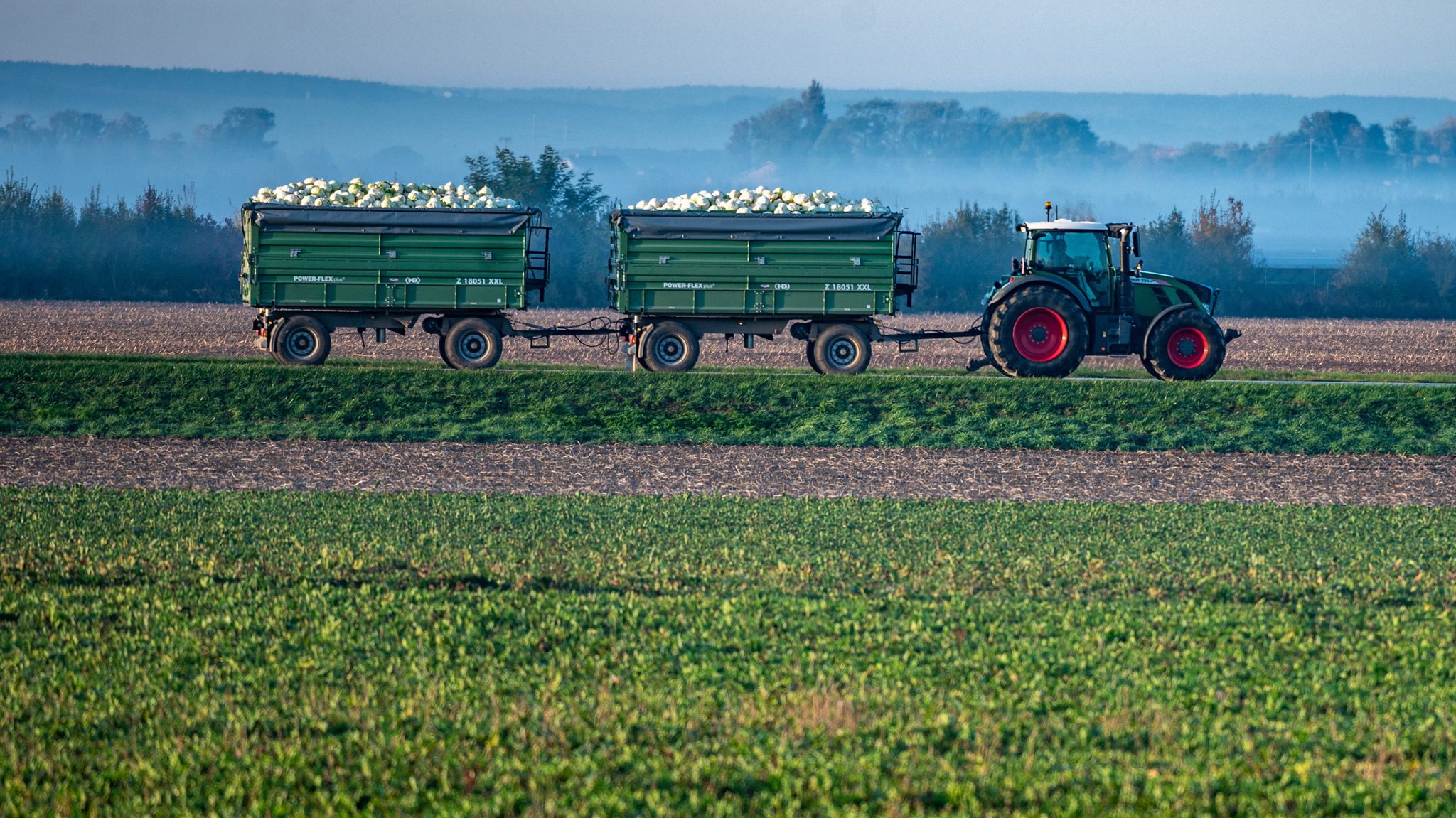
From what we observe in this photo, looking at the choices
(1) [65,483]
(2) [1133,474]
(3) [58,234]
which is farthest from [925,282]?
(1) [65,483]

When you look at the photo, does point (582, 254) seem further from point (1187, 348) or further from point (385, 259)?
point (1187, 348)

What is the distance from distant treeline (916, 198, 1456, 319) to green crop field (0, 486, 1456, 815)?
144ft

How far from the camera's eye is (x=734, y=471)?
18453 millimetres

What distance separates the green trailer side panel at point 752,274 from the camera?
23.2 metres

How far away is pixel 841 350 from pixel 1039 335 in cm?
322

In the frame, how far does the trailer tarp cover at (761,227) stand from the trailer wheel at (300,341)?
18.0ft

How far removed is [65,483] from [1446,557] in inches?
560

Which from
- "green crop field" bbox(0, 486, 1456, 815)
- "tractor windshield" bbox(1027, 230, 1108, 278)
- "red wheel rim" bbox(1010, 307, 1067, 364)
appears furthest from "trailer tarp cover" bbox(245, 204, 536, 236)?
"green crop field" bbox(0, 486, 1456, 815)

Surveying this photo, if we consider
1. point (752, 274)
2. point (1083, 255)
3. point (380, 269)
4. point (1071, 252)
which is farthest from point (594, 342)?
point (1083, 255)

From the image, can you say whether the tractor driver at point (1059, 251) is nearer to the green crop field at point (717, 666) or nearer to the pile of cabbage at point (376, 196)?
the pile of cabbage at point (376, 196)

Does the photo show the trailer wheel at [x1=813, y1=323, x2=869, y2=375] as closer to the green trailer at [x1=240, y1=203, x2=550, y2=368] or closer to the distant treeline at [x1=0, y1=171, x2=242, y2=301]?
the green trailer at [x1=240, y1=203, x2=550, y2=368]

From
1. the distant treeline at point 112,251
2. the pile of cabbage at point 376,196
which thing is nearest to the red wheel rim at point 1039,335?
the pile of cabbage at point 376,196

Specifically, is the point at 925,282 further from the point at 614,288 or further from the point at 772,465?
the point at 772,465

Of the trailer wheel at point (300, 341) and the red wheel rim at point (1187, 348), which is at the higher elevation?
the red wheel rim at point (1187, 348)
